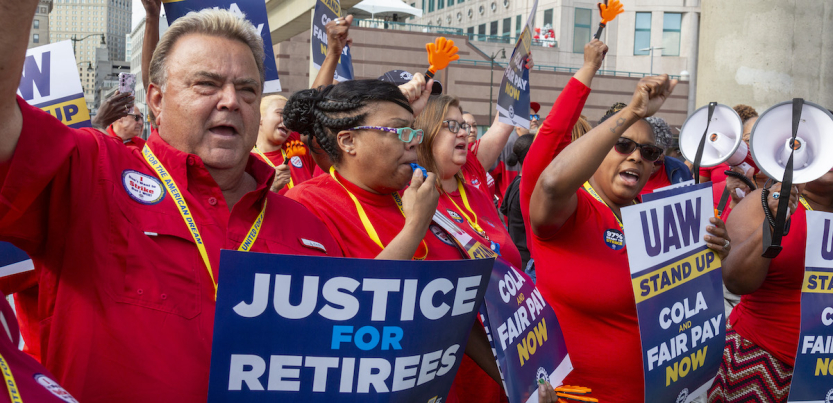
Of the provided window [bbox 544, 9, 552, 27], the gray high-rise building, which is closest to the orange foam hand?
window [bbox 544, 9, 552, 27]

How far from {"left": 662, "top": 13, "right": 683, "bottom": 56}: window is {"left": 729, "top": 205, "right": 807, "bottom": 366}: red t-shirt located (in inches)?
1659

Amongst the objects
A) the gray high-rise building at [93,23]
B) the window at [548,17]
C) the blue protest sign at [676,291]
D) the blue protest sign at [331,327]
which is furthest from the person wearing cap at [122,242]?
the gray high-rise building at [93,23]

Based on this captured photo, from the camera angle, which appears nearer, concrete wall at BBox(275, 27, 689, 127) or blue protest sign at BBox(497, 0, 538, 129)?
blue protest sign at BBox(497, 0, 538, 129)

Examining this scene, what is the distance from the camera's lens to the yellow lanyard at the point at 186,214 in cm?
181

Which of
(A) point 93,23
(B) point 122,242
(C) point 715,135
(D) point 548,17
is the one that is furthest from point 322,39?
(A) point 93,23

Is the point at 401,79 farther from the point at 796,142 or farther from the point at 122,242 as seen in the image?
the point at 122,242

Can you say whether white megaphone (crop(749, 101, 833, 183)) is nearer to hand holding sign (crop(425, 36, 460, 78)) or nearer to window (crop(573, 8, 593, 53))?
hand holding sign (crop(425, 36, 460, 78))

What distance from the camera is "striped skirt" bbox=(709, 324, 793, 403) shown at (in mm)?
3402

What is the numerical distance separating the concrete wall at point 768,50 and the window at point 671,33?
34057 mm

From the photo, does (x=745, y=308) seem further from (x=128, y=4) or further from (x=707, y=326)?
(x=128, y=4)

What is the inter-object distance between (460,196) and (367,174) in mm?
942

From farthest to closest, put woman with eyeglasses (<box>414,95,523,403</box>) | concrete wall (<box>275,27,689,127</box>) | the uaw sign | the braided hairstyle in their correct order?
concrete wall (<box>275,27,689,127</box>)
the uaw sign
woman with eyeglasses (<box>414,95,523,403</box>)
the braided hairstyle

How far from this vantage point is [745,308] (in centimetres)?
367

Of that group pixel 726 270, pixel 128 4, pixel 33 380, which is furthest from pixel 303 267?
pixel 128 4
